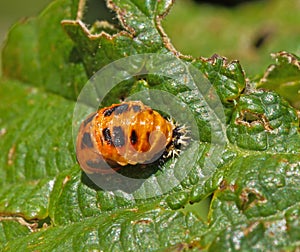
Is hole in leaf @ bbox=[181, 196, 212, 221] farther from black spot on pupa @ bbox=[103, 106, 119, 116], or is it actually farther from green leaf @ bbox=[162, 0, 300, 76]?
green leaf @ bbox=[162, 0, 300, 76]

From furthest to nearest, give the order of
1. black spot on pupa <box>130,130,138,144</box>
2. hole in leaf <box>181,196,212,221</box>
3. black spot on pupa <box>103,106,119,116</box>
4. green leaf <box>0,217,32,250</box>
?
1. green leaf <box>0,217,32,250</box>
2. black spot on pupa <box>103,106,119,116</box>
3. black spot on pupa <box>130,130,138,144</box>
4. hole in leaf <box>181,196,212,221</box>

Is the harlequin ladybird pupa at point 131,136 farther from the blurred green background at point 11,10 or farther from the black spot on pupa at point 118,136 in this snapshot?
the blurred green background at point 11,10

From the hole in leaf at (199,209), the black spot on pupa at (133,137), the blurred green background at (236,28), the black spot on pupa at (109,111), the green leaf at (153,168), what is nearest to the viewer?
the green leaf at (153,168)

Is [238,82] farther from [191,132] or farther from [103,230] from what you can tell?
[103,230]

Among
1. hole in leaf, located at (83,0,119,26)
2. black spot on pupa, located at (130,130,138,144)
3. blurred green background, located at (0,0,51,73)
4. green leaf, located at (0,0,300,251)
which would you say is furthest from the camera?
blurred green background, located at (0,0,51,73)

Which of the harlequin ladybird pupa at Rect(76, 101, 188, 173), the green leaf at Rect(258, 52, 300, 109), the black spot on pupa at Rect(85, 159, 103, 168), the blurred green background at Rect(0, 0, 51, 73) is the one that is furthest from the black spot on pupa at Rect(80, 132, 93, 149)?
the blurred green background at Rect(0, 0, 51, 73)

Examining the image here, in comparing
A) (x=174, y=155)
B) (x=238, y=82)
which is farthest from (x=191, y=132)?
(x=238, y=82)

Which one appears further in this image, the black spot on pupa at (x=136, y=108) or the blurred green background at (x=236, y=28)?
the blurred green background at (x=236, y=28)

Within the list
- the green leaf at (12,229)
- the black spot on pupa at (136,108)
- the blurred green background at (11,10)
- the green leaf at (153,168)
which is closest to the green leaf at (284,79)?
the green leaf at (153,168)
